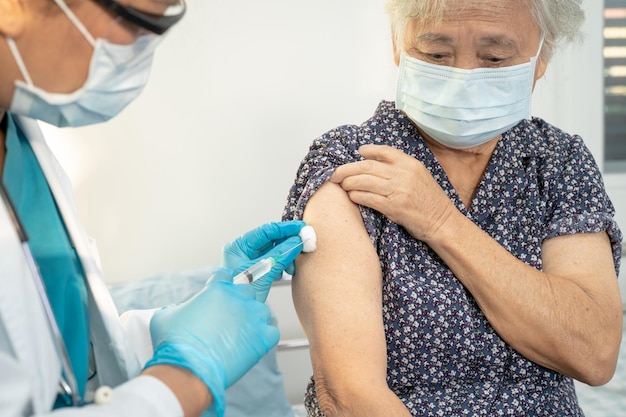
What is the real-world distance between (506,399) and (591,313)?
0.25 m

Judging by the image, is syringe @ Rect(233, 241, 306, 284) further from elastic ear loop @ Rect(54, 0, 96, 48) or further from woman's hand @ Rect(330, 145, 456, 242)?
A: elastic ear loop @ Rect(54, 0, 96, 48)

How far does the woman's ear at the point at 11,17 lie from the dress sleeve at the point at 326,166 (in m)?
0.69

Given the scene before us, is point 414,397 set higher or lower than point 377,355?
lower

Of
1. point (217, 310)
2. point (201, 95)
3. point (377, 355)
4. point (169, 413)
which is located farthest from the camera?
point (201, 95)

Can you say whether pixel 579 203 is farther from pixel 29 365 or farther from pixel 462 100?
pixel 29 365

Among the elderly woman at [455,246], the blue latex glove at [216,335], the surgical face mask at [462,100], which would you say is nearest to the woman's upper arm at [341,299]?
the elderly woman at [455,246]

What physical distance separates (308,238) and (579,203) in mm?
637

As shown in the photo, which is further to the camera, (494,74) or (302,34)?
(302,34)

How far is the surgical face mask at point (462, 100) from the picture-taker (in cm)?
152

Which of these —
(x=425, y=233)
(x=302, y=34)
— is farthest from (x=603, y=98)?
(x=425, y=233)

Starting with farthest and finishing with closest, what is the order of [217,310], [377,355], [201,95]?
[201,95] < [377,355] < [217,310]

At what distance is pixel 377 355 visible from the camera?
1338mm

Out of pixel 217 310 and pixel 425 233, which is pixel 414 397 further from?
pixel 217 310

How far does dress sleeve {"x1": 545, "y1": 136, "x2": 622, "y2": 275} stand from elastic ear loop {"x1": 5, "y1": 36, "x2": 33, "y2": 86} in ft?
3.63
